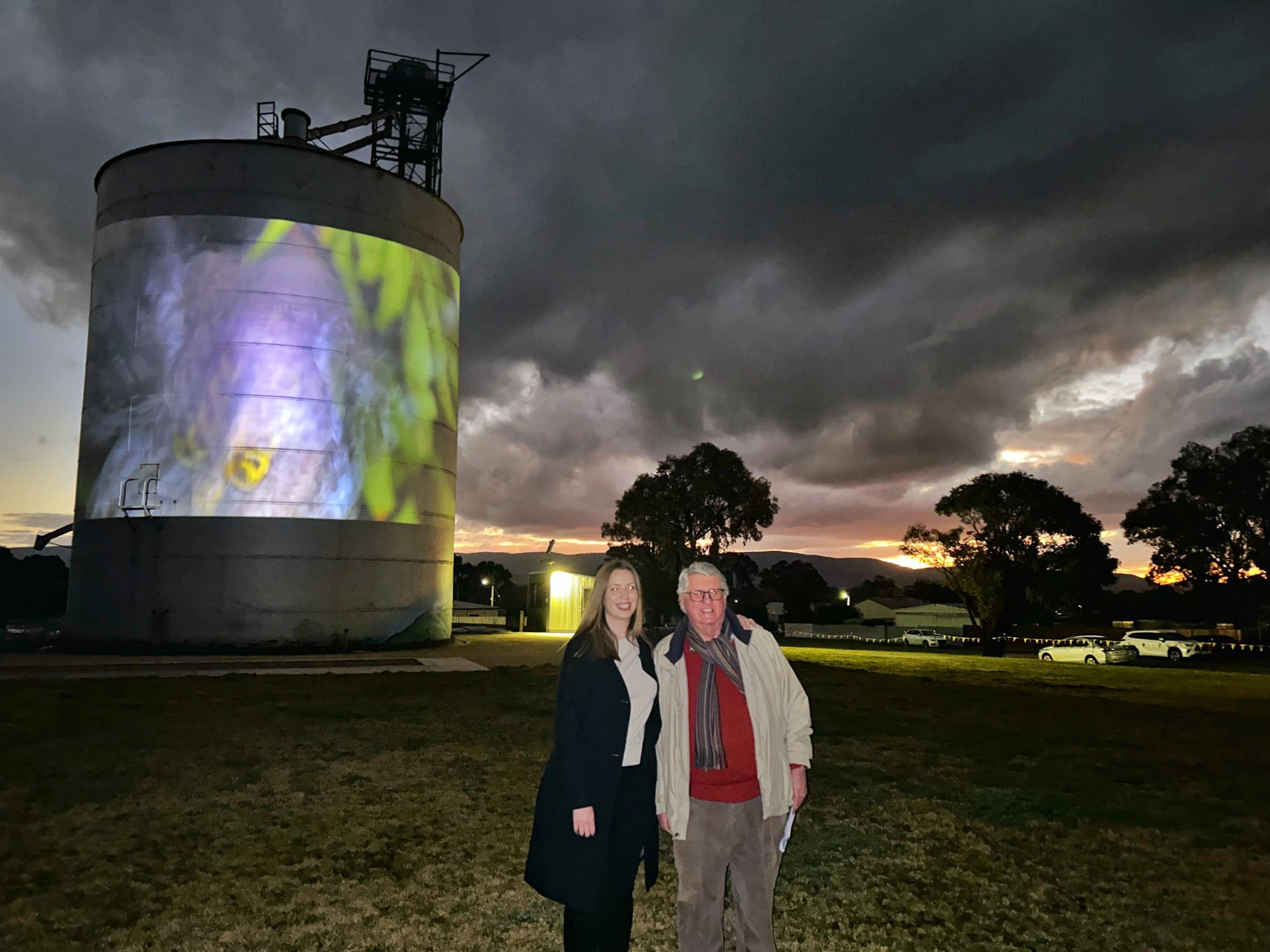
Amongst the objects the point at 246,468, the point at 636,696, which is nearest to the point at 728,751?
the point at 636,696

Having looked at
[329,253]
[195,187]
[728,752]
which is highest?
[195,187]

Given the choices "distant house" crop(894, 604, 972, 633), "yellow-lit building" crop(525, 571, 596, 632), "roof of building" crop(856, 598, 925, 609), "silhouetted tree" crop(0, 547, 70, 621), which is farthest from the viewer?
"roof of building" crop(856, 598, 925, 609)

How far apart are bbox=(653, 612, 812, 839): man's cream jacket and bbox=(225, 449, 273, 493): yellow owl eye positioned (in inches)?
831

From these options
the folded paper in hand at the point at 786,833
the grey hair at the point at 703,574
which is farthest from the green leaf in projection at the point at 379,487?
the folded paper in hand at the point at 786,833

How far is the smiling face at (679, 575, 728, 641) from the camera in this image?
3.73 metres

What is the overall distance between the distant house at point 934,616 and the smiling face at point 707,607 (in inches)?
2785

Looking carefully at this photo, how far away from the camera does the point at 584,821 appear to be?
3398mm

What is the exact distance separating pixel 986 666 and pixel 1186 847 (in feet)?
66.5

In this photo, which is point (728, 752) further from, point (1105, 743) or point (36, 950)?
point (1105, 743)

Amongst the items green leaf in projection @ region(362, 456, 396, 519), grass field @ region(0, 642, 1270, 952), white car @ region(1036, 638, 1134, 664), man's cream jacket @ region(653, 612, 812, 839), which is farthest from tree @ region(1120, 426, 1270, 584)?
man's cream jacket @ region(653, 612, 812, 839)

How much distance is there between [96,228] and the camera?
79.2 ft

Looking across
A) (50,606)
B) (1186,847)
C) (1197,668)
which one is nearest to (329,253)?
(1186,847)

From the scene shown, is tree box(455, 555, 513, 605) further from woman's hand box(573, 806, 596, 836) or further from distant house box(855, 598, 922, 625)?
woman's hand box(573, 806, 596, 836)

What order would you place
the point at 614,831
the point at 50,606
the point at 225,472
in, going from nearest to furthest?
1. the point at 614,831
2. the point at 225,472
3. the point at 50,606
